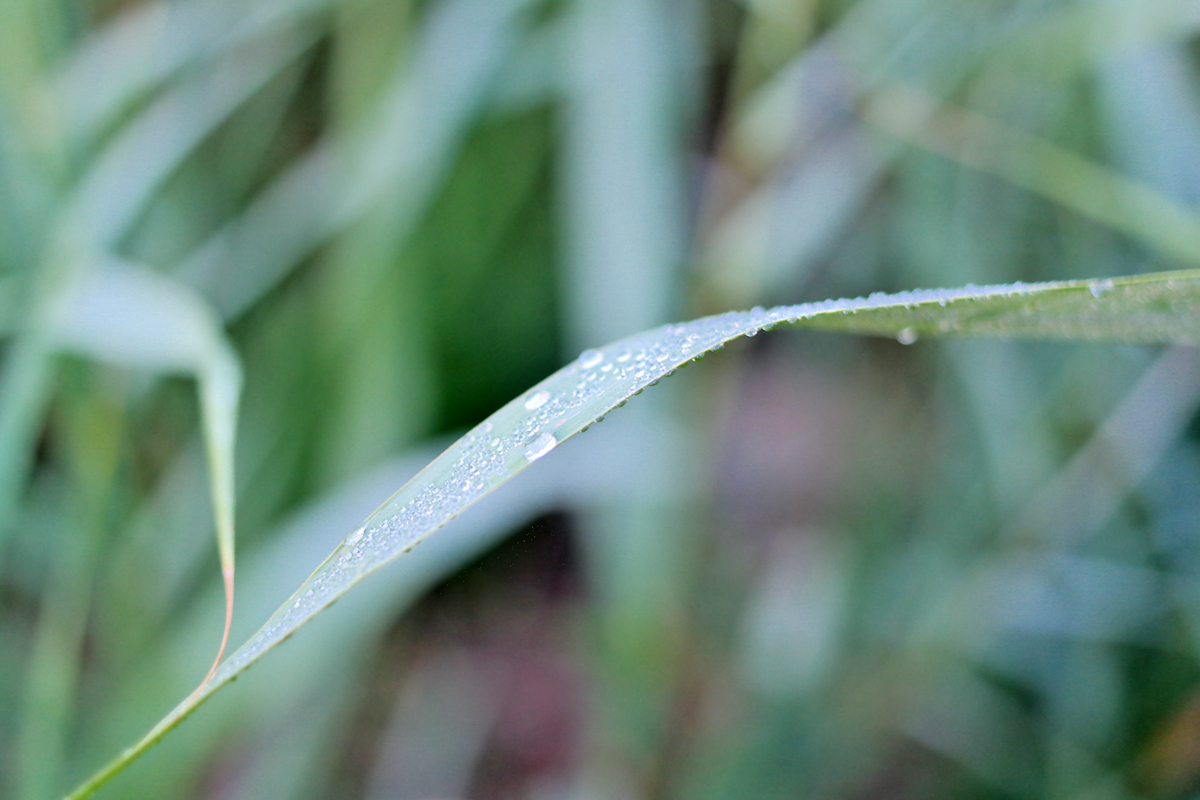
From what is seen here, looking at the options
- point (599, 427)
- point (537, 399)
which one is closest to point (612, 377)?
point (537, 399)

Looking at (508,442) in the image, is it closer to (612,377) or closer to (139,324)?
(612,377)

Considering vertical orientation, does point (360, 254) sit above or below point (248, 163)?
below

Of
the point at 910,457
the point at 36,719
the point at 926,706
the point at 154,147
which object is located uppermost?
the point at 154,147

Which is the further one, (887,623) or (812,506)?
(812,506)

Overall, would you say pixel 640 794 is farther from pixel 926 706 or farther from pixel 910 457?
pixel 910 457

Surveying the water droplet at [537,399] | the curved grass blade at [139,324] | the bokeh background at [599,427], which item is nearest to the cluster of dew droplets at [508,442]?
the water droplet at [537,399]

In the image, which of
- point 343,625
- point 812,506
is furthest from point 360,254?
point 812,506

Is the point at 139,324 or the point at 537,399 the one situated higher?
the point at 139,324
